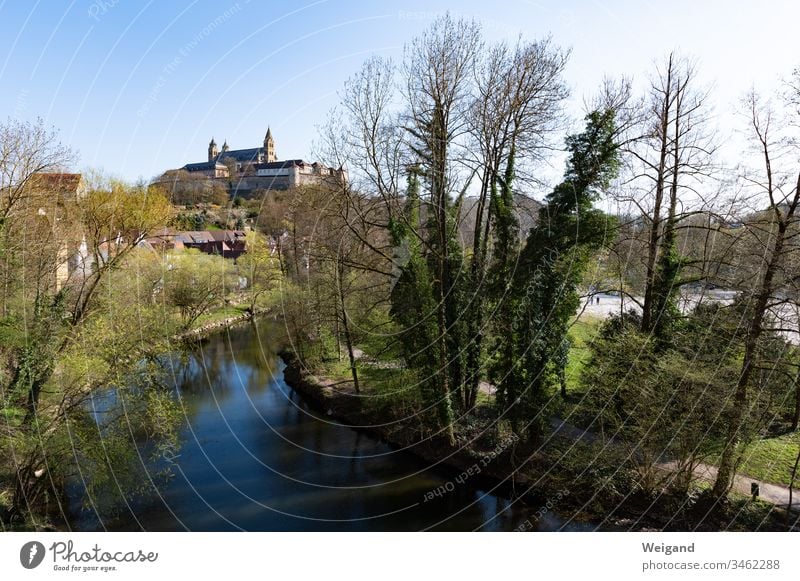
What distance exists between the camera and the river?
959 cm

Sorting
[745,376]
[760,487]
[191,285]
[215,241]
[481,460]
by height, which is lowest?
[481,460]

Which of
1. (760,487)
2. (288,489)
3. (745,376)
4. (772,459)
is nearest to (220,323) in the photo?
(288,489)

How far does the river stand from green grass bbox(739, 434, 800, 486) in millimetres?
3820

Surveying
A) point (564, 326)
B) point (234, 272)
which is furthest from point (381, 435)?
point (234, 272)

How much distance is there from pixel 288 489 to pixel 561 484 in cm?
584

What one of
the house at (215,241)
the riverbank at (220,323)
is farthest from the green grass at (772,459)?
the house at (215,241)

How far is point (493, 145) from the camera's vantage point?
11430 millimetres

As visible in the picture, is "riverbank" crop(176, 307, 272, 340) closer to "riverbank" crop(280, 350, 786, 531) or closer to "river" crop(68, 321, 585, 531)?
"river" crop(68, 321, 585, 531)

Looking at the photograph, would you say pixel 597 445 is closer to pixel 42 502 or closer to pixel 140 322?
pixel 140 322

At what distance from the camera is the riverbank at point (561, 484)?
8.71m

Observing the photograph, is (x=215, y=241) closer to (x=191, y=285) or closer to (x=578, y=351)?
(x=191, y=285)

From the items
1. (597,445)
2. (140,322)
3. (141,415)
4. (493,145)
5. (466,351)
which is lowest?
(597,445)

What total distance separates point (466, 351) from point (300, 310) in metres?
8.15

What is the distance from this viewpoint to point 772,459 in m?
10.5
